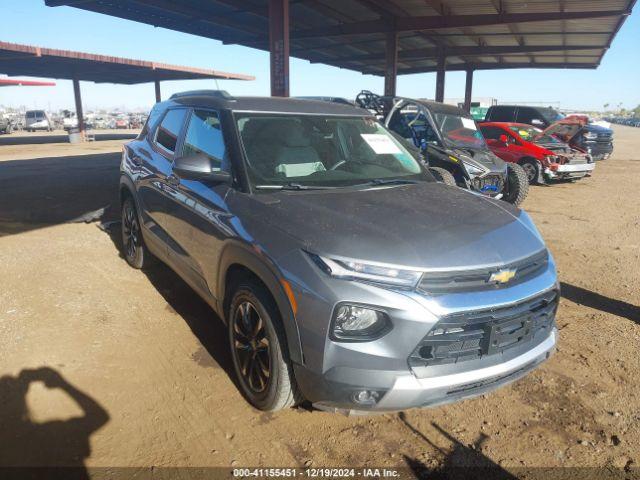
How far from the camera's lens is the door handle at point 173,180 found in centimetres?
351

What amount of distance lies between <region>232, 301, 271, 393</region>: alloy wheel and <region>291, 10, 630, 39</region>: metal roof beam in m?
15.1

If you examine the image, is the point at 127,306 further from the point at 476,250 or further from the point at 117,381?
the point at 476,250

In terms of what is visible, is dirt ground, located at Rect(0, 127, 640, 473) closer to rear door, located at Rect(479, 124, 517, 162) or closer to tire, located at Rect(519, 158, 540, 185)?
tire, located at Rect(519, 158, 540, 185)

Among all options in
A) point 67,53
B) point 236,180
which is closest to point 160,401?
point 236,180

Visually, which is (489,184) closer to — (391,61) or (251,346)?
(251,346)

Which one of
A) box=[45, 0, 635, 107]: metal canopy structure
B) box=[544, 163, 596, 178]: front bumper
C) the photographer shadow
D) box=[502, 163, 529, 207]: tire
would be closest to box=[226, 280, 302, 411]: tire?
the photographer shadow

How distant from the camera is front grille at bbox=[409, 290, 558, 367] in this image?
6.84 feet

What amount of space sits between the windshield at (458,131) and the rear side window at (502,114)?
7483mm

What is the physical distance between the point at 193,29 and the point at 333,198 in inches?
632

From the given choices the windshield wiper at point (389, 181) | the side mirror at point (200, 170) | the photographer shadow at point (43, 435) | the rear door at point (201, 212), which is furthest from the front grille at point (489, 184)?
the photographer shadow at point (43, 435)

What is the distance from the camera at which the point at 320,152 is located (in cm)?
328

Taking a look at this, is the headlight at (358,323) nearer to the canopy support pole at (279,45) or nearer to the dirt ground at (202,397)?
the dirt ground at (202,397)

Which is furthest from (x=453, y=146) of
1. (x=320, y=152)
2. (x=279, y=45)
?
(x=279, y=45)

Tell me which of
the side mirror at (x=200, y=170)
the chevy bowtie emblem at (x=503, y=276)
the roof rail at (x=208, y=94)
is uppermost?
the roof rail at (x=208, y=94)
